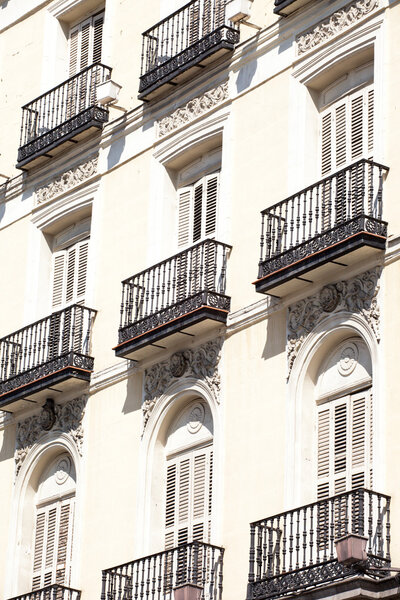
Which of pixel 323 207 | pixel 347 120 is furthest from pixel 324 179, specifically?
pixel 347 120

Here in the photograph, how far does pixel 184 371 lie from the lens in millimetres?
24953

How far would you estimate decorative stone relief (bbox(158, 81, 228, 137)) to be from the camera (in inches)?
1026

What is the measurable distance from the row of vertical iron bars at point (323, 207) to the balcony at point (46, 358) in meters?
4.09

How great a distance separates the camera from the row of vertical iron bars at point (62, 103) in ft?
94.6

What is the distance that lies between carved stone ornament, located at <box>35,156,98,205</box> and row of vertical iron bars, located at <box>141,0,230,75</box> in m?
1.76

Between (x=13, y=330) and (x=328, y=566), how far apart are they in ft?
32.3

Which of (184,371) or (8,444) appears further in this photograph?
(8,444)

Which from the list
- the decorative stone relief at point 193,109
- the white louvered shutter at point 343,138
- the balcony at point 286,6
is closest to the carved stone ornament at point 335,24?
the balcony at point 286,6

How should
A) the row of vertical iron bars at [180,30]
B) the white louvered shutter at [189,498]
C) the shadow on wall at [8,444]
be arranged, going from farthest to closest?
the shadow on wall at [8,444], the row of vertical iron bars at [180,30], the white louvered shutter at [189,498]

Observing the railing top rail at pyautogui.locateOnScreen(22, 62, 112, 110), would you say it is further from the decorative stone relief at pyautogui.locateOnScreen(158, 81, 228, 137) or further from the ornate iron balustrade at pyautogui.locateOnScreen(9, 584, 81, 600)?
the ornate iron balustrade at pyautogui.locateOnScreen(9, 584, 81, 600)

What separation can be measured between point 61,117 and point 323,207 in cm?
751

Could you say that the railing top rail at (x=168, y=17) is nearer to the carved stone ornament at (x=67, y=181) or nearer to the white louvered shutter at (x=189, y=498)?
the carved stone ornament at (x=67, y=181)

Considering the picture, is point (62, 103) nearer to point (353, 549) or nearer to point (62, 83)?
point (62, 83)

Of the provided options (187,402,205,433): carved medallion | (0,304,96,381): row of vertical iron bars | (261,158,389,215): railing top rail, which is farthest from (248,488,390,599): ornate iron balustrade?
(0,304,96,381): row of vertical iron bars
